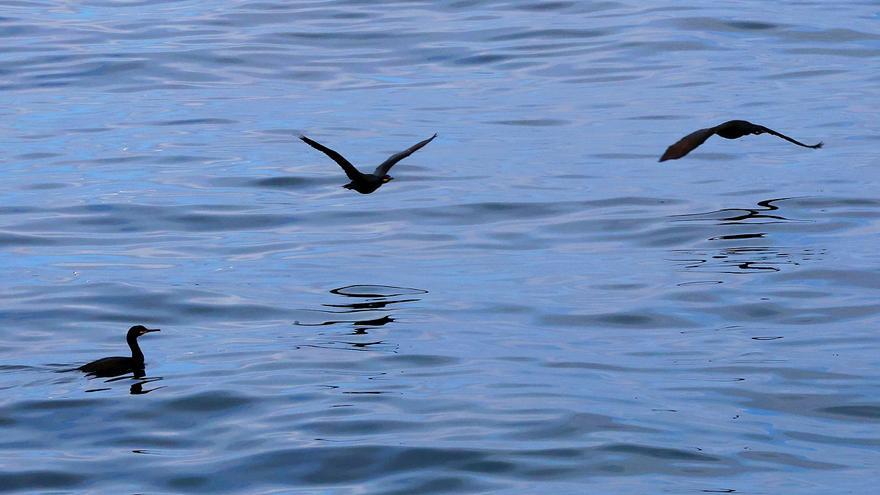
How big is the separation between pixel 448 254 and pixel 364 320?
10.8 feet

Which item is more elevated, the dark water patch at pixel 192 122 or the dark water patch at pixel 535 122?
the dark water patch at pixel 192 122

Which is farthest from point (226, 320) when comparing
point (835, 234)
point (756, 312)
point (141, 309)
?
point (835, 234)

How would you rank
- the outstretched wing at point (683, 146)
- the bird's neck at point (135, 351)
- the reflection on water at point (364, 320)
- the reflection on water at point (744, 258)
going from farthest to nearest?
the reflection on water at point (744, 258) < the outstretched wing at point (683, 146) < the reflection on water at point (364, 320) < the bird's neck at point (135, 351)

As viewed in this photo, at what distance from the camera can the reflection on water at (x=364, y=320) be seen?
14875 millimetres

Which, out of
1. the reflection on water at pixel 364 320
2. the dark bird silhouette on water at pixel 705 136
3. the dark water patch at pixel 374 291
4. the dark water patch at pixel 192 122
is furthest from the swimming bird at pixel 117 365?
the dark water patch at pixel 192 122

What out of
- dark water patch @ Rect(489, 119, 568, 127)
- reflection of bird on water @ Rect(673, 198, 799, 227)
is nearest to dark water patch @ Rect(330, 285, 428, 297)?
reflection of bird on water @ Rect(673, 198, 799, 227)

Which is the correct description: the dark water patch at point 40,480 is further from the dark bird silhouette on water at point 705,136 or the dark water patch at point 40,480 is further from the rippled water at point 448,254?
the dark bird silhouette on water at point 705,136

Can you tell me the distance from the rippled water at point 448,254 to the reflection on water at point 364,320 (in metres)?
0.05

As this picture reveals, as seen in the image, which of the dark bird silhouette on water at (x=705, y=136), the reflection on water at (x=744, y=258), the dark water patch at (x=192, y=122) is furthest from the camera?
the dark water patch at (x=192, y=122)

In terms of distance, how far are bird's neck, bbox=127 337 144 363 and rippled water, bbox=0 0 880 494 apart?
28 centimetres

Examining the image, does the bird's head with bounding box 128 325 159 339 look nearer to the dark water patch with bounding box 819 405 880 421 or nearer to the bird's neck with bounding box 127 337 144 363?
the bird's neck with bounding box 127 337 144 363

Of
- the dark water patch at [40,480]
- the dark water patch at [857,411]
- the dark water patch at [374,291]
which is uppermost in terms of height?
the dark water patch at [40,480]

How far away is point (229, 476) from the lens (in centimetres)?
1132

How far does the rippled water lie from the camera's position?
1197cm
